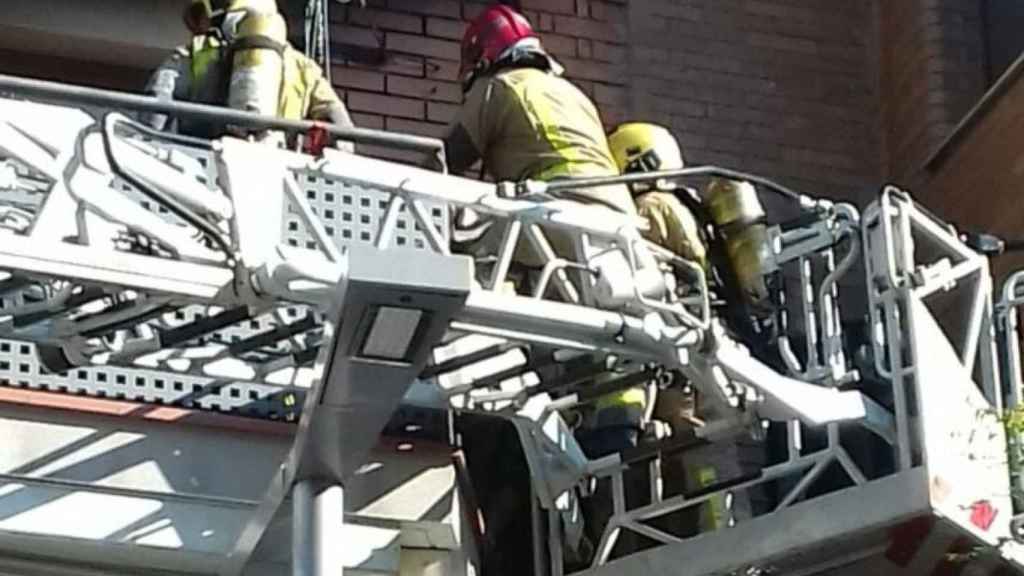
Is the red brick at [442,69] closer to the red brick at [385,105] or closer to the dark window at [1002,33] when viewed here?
the red brick at [385,105]

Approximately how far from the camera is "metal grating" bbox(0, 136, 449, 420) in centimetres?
856

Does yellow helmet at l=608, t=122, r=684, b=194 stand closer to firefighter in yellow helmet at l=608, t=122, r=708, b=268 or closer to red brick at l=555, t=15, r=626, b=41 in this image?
firefighter in yellow helmet at l=608, t=122, r=708, b=268

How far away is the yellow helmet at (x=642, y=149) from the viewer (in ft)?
34.4

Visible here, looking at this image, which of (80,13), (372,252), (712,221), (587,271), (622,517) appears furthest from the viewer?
(80,13)

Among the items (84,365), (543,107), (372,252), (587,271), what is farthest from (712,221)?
(372,252)

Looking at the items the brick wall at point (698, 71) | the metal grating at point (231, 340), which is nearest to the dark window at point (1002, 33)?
the brick wall at point (698, 71)

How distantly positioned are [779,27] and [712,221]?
2.63 m

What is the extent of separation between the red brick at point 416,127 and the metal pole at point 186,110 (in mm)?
2554

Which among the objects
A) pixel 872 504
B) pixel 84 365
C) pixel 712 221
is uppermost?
pixel 712 221

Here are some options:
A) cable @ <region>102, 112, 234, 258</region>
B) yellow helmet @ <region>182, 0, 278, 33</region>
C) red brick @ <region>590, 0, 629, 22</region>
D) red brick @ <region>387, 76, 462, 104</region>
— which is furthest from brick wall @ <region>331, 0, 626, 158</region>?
cable @ <region>102, 112, 234, 258</region>

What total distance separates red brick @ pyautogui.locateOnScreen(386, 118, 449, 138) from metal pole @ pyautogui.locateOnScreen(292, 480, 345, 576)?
11.7 ft

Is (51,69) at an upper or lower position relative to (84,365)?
upper

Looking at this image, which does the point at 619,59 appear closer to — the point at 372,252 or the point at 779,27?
the point at 779,27

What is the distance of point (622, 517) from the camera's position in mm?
9492
